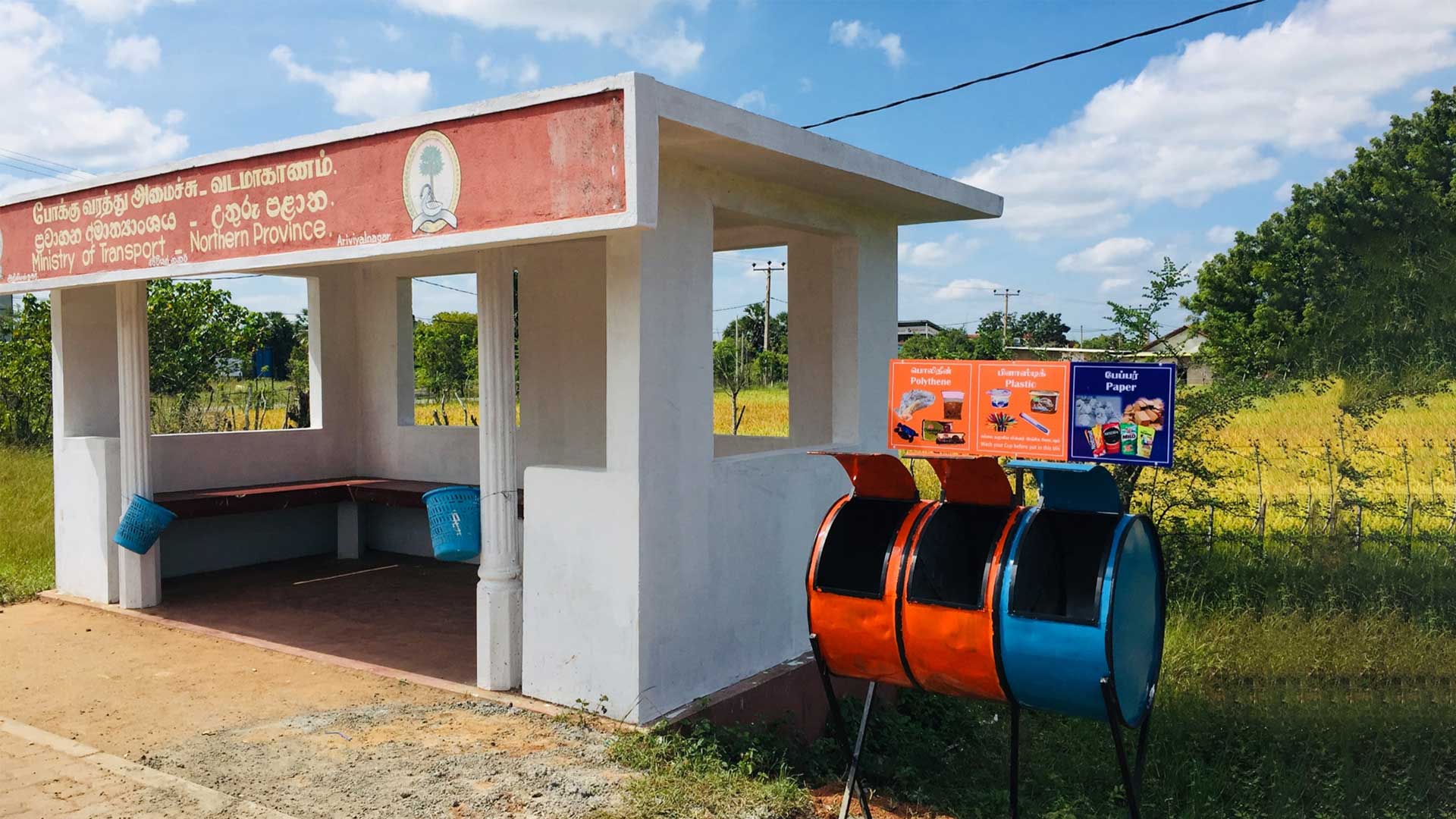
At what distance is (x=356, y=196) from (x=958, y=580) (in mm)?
3921

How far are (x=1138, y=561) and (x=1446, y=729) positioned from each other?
4.25 meters

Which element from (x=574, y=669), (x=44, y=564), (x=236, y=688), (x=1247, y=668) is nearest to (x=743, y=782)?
(x=574, y=669)

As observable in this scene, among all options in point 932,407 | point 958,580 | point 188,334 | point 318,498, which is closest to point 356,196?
point 932,407

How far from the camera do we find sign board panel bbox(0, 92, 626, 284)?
5211 millimetres

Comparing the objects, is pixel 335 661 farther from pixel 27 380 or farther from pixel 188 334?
pixel 27 380

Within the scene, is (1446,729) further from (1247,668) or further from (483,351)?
(483,351)

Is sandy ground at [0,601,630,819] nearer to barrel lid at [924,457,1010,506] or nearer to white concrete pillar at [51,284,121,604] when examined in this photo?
white concrete pillar at [51,284,121,604]

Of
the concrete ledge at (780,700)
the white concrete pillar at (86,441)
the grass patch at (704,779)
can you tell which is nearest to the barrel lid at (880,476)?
the grass patch at (704,779)

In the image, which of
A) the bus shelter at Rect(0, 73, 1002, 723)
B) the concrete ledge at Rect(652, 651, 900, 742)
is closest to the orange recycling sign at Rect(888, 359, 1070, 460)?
the bus shelter at Rect(0, 73, 1002, 723)

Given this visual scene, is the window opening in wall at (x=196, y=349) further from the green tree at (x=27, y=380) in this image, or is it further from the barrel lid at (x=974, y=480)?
the barrel lid at (x=974, y=480)

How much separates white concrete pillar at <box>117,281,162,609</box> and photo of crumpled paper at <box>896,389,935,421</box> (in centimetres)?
628

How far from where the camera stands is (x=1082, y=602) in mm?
5000

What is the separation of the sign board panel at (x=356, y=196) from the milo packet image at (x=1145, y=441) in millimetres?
2425

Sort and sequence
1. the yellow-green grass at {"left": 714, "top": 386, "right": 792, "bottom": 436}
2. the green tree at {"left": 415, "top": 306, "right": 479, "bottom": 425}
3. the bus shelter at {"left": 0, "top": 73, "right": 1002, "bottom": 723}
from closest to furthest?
the bus shelter at {"left": 0, "top": 73, "right": 1002, "bottom": 723}, the yellow-green grass at {"left": 714, "top": 386, "right": 792, "bottom": 436}, the green tree at {"left": 415, "top": 306, "right": 479, "bottom": 425}
